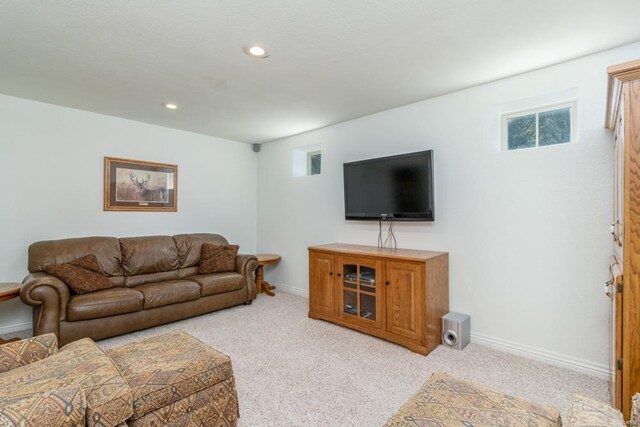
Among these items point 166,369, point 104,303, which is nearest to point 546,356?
point 166,369

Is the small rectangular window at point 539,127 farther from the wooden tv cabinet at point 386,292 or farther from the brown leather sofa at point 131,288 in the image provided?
the brown leather sofa at point 131,288

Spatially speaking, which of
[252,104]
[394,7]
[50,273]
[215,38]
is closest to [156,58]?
[215,38]

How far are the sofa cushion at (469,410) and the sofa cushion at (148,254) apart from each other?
3.55m

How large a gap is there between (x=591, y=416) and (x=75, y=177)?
15.4 feet

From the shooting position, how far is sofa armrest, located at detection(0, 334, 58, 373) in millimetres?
1464

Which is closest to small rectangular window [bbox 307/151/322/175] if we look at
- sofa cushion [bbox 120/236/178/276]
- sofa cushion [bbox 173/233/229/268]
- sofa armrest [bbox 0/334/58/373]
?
sofa cushion [bbox 173/233/229/268]

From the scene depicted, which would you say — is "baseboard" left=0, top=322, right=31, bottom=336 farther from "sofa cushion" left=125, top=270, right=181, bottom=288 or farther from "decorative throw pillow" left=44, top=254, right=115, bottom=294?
"sofa cushion" left=125, top=270, right=181, bottom=288

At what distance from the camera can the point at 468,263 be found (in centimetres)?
304

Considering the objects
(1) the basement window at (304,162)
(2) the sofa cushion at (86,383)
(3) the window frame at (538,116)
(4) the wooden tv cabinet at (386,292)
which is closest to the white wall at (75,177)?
(1) the basement window at (304,162)

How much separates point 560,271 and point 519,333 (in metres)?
0.65

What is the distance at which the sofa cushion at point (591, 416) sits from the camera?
0.87 m

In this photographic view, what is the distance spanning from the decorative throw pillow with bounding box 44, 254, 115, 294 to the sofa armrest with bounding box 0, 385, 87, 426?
7.38ft

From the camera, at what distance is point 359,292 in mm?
3262

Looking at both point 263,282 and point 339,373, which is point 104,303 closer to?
point 263,282
